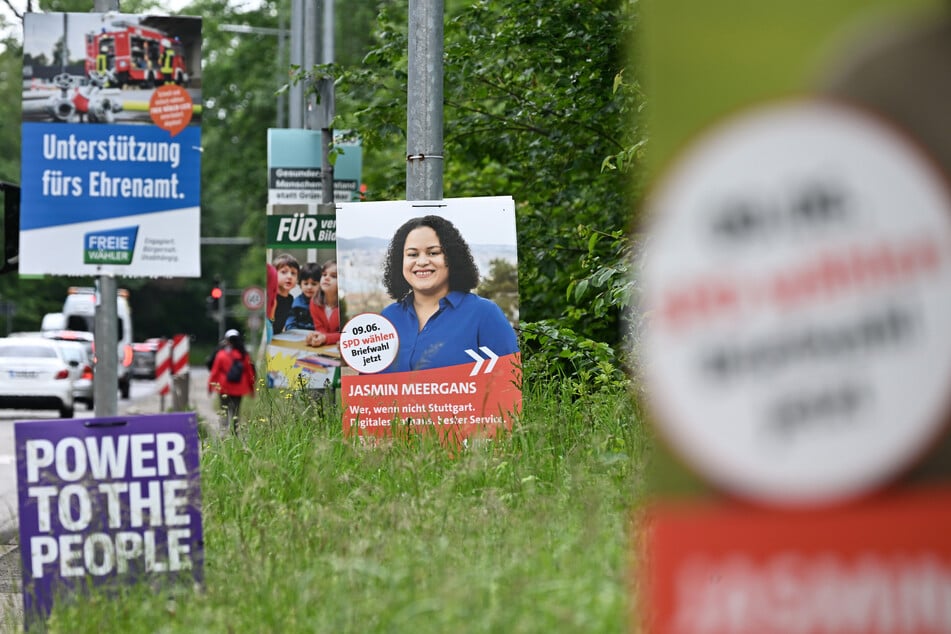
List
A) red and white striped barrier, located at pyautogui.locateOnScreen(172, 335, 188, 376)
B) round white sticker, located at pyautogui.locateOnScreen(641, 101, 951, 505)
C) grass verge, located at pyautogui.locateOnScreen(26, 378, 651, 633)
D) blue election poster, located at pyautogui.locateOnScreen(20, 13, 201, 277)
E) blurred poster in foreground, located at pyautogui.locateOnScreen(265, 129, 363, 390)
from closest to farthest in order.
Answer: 1. round white sticker, located at pyautogui.locateOnScreen(641, 101, 951, 505)
2. grass verge, located at pyautogui.locateOnScreen(26, 378, 651, 633)
3. blue election poster, located at pyautogui.locateOnScreen(20, 13, 201, 277)
4. blurred poster in foreground, located at pyautogui.locateOnScreen(265, 129, 363, 390)
5. red and white striped barrier, located at pyautogui.locateOnScreen(172, 335, 188, 376)

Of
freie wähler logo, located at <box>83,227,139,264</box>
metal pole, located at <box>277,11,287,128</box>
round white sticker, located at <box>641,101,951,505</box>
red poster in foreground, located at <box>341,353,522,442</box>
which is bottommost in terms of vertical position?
red poster in foreground, located at <box>341,353,522,442</box>

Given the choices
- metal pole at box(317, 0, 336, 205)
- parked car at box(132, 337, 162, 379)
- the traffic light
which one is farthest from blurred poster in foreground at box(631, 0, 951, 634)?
parked car at box(132, 337, 162, 379)

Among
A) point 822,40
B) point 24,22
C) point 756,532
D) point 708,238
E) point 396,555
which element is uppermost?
point 24,22

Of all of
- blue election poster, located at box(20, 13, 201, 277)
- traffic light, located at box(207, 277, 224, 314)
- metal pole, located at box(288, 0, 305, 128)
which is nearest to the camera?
blue election poster, located at box(20, 13, 201, 277)

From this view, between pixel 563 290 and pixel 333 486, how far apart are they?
306 inches

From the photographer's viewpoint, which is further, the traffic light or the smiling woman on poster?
the traffic light

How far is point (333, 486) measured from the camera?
7309 millimetres

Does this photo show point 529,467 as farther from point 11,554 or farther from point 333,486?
point 11,554

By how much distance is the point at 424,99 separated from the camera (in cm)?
1161

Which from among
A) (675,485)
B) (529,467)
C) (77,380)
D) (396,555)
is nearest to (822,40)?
(675,485)

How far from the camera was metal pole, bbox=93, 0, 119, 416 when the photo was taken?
725cm

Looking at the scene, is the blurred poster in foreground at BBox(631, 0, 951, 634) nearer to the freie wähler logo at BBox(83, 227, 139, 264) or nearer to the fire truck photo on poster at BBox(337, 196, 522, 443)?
the freie wähler logo at BBox(83, 227, 139, 264)

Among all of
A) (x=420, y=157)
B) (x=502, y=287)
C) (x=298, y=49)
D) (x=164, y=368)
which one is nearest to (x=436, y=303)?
(x=502, y=287)

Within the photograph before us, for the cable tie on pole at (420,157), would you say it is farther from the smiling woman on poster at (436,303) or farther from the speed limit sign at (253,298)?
the speed limit sign at (253,298)
